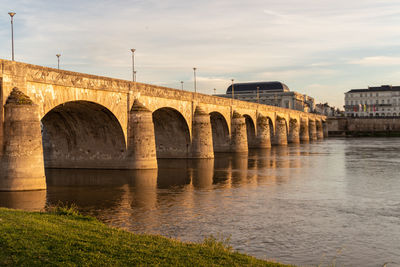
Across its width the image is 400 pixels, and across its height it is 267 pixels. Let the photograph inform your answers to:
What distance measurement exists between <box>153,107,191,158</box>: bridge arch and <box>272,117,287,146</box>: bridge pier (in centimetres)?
3977

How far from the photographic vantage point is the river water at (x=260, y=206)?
15.1 metres

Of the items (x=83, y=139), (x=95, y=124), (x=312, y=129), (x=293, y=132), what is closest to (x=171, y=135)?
(x=83, y=139)

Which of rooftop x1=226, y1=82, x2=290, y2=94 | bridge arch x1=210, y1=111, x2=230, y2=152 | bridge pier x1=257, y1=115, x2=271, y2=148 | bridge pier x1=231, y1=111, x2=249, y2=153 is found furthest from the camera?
rooftop x1=226, y1=82, x2=290, y2=94

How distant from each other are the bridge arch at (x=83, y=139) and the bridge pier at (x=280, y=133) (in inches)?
2118

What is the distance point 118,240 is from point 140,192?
15158 mm

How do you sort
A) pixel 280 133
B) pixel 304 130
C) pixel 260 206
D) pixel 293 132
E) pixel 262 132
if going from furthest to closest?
pixel 304 130 → pixel 293 132 → pixel 280 133 → pixel 262 132 → pixel 260 206

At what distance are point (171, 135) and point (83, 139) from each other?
14421 millimetres

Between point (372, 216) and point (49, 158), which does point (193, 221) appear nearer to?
point (372, 216)

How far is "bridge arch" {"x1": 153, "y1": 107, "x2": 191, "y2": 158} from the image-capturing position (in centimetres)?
5000

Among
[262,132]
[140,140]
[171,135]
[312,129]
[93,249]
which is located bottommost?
[93,249]

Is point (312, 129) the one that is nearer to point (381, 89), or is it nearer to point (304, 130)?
point (304, 130)

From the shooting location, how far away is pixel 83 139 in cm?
3856

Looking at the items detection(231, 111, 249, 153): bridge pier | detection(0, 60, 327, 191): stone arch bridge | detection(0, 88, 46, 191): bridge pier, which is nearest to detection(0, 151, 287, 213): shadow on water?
detection(0, 88, 46, 191): bridge pier

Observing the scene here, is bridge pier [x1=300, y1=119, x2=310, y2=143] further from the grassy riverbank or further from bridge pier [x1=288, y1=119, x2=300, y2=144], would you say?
the grassy riverbank
